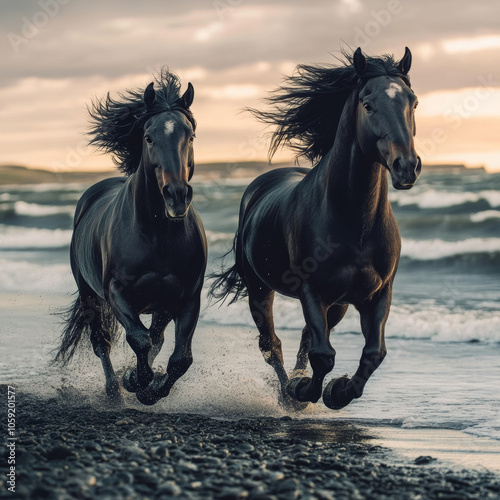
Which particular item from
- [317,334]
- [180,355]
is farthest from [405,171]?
[180,355]

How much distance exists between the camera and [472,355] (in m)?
9.73

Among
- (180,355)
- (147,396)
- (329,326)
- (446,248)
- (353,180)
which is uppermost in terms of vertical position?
(353,180)

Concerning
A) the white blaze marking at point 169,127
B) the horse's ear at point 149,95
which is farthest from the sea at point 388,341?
the horse's ear at point 149,95

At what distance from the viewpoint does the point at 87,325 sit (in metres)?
8.20

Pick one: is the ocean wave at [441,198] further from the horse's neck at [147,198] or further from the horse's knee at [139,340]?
the horse's knee at [139,340]

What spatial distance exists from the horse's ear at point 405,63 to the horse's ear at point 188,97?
1.52 m

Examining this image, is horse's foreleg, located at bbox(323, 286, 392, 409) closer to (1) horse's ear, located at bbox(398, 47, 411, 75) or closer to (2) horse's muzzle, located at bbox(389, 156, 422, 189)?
(2) horse's muzzle, located at bbox(389, 156, 422, 189)

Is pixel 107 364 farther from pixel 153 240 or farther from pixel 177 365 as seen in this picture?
pixel 153 240

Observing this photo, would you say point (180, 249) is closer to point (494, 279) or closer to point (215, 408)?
point (215, 408)

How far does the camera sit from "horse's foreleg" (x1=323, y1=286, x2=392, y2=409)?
5781mm

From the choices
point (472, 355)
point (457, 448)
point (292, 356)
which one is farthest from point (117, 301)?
point (472, 355)

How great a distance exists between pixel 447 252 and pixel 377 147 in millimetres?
16373

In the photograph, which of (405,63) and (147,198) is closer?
(405,63)

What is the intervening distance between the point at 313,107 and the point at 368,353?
1.90m
